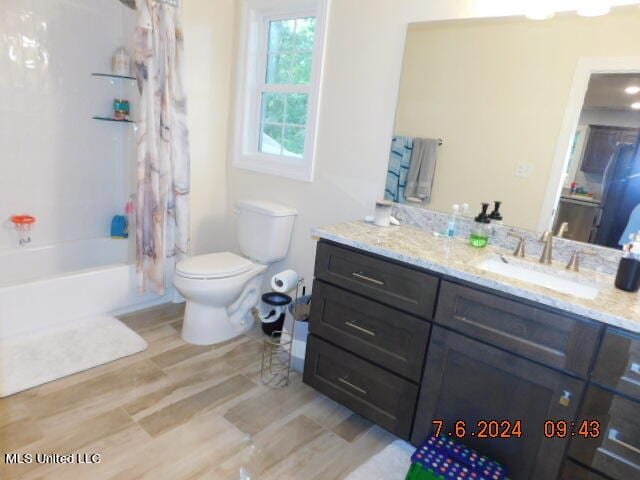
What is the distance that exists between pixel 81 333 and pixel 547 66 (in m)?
2.75

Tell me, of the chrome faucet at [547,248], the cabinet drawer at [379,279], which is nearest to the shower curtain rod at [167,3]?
the cabinet drawer at [379,279]

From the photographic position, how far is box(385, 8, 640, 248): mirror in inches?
63.7

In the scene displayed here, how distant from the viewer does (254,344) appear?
8.40ft

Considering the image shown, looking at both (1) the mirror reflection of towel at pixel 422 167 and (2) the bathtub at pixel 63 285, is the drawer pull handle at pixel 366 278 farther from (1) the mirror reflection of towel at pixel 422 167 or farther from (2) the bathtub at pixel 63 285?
(2) the bathtub at pixel 63 285

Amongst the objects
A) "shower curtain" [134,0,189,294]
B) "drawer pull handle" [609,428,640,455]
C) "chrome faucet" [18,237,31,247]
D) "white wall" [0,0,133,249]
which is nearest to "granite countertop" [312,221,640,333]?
"drawer pull handle" [609,428,640,455]

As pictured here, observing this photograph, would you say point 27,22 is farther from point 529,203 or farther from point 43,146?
point 529,203

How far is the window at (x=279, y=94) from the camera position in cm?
259

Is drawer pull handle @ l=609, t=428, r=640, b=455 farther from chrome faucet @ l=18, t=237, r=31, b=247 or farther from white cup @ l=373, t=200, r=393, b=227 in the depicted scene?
chrome faucet @ l=18, t=237, r=31, b=247

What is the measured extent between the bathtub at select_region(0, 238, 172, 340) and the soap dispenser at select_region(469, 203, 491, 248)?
Answer: 1.96m

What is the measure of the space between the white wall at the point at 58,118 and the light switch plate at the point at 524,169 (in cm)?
254

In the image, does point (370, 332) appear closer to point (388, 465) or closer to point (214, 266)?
point (388, 465)

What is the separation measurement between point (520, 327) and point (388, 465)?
82 centimetres

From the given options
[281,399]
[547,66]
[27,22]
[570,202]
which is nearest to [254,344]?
[281,399]

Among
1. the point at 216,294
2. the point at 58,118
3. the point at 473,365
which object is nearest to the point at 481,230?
the point at 473,365
